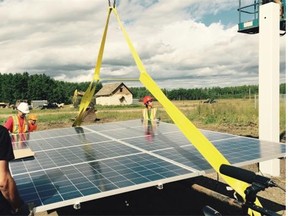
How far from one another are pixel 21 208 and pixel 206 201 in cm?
487

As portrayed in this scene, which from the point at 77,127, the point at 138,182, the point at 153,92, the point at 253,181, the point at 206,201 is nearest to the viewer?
the point at 253,181

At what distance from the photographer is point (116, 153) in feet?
19.3

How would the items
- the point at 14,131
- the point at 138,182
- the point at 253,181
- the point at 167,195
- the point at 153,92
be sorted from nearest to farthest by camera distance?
the point at 253,181 → the point at 138,182 → the point at 153,92 → the point at 167,195 → the point at 14,131

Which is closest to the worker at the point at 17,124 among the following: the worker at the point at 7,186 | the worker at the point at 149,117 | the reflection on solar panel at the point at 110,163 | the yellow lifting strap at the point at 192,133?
the reflection on solar panel at the point at 110,163

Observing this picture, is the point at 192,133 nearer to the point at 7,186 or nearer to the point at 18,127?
the point at 7,186

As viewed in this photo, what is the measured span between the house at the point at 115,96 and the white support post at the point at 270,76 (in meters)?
63.8

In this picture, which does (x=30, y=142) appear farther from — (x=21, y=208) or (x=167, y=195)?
(x=21, y=208)

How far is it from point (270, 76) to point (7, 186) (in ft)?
24.8

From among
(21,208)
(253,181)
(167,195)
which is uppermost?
(253,181)

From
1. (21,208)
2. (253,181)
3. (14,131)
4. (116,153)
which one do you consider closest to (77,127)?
(14,131)

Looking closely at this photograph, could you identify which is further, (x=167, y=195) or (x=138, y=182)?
(x=167, y=195)

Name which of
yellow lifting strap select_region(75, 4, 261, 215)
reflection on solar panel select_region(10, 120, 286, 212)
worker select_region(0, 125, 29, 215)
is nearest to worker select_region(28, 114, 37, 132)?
reflection on solar panel select_region(10, 120, 286, 212)

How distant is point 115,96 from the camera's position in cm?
7212

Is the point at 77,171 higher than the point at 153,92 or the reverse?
the reverse
